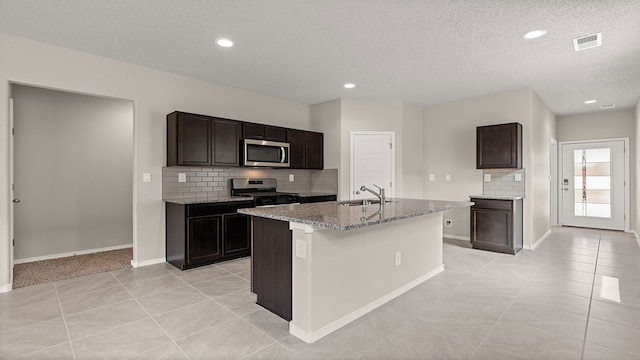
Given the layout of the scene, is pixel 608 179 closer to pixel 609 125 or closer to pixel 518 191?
pixel 609 125

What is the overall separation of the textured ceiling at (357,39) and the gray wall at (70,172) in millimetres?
1411

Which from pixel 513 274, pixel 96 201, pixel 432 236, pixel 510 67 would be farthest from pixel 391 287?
pixel 96 201

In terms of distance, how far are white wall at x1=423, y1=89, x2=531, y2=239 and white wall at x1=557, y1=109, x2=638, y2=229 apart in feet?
10.1

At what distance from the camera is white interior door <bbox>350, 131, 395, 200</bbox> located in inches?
223

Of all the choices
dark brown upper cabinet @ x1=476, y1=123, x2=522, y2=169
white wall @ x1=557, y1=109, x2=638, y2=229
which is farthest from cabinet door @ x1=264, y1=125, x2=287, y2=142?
white wall @ x1=557, y1=109, x2=638, y2=229

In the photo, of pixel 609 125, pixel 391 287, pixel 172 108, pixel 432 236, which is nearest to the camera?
pixel 391 287

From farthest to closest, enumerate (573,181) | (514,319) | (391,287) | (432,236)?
(573,181) < (432,236) < (391,287) < (514,319)

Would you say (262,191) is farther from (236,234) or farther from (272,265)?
(272,265)

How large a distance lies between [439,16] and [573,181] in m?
6.43

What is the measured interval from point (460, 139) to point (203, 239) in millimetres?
4564

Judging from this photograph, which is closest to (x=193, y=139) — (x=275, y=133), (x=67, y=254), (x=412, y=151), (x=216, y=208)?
(x=216, y=208)

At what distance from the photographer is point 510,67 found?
13.0 feet

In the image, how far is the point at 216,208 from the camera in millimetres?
4016

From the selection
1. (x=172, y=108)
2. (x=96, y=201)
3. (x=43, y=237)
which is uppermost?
(x=172, y=108)
